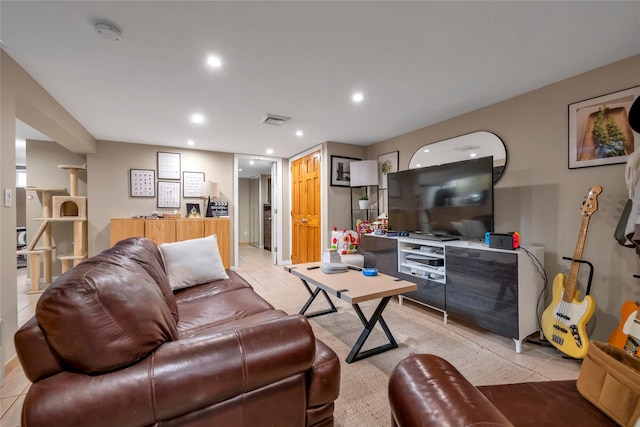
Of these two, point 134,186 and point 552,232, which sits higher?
point 134,186

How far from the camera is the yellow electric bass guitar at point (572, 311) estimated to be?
188 cm

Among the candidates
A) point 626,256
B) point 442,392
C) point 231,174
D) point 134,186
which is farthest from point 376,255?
point 134,186

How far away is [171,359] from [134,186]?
174 inches

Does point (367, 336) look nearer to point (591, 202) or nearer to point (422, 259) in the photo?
point (422, 259)

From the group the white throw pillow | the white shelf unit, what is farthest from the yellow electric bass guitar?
the white throw pillow

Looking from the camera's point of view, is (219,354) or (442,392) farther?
(219,354)

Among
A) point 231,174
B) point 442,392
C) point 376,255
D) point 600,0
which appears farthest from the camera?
point 231,174

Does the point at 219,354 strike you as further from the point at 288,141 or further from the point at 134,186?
the point at 134,186

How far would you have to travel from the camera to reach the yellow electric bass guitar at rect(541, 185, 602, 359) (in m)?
1.88

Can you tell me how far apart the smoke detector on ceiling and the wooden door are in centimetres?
311

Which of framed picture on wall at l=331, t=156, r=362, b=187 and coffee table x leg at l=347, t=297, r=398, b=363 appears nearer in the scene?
coffee table x leg at l=347, t=297, r=398, b=363

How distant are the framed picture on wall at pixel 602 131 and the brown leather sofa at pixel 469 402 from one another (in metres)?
1.94

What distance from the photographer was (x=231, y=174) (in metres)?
5.04

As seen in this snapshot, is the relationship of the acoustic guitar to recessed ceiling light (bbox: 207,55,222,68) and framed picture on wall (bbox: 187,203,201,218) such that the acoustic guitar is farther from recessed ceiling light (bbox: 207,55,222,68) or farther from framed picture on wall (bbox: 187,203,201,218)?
framed picture on wall (bbox: 187,203,201,218)
